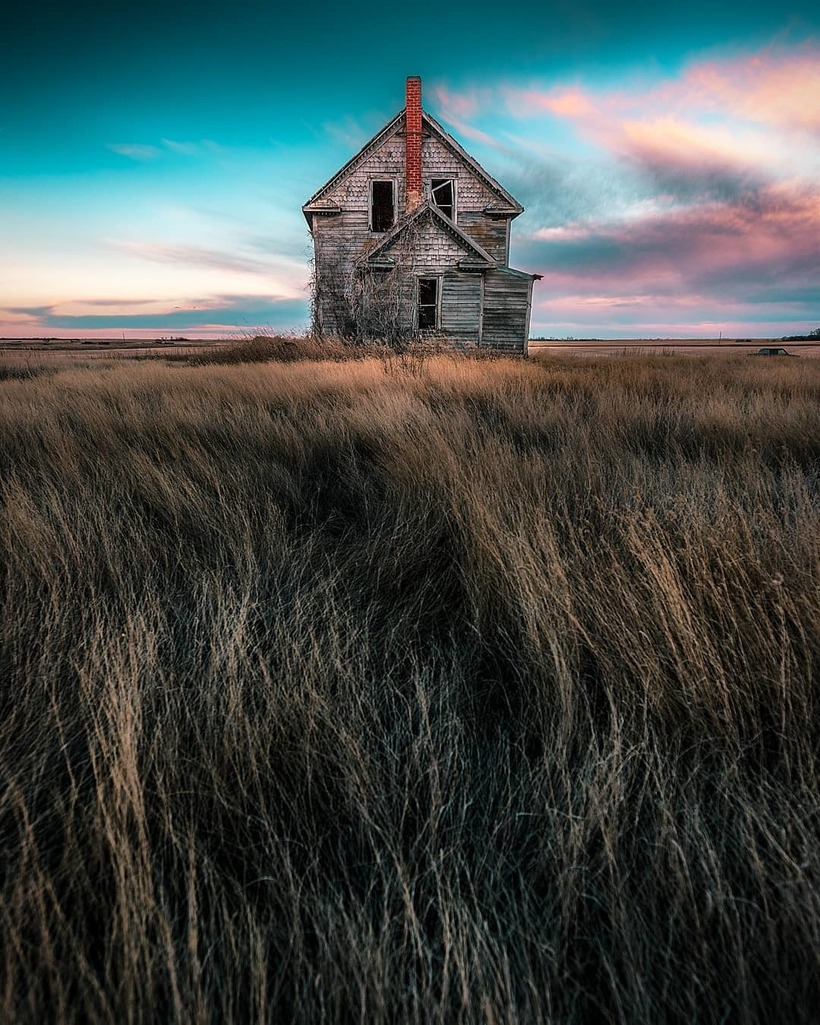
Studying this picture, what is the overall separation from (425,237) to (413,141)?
3.62 metres

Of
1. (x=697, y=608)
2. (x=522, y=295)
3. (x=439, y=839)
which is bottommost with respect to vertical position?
(x=439, y=839)

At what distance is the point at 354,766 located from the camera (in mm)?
1246

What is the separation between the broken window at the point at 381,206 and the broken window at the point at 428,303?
94.0 inches

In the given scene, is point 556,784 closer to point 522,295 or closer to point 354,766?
point 354,766

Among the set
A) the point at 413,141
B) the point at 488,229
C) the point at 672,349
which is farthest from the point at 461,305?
the point at 672,349

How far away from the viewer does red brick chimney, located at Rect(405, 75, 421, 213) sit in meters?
16.2

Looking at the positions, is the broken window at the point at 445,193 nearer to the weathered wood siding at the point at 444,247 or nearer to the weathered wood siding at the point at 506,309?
the weathered wood siding at the point at 444,247

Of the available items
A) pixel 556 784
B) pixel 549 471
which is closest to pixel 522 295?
pixel 549 471

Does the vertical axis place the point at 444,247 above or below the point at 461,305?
above

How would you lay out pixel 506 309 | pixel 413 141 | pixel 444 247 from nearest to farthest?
1. pixel 444 247
2. pixel 413 141
3. pixel 506 309

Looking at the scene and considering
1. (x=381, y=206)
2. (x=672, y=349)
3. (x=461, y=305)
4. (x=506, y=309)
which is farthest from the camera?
(x=672, y=349)

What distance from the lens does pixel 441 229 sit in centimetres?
1608

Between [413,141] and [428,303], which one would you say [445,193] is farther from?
[428,303]

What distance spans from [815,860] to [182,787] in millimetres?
1369
